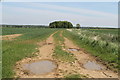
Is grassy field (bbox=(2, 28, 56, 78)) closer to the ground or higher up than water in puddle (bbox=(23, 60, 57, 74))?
higher up

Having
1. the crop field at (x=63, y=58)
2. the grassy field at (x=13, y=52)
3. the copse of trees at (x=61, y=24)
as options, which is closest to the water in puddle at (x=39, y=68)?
the crop field at (x=63, y=58)

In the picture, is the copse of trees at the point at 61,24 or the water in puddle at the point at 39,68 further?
the copse of trees at the point at 61,24

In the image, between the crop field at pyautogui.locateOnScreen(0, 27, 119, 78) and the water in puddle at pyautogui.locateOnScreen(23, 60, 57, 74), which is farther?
the water in puddle at pyautogui.locateOnScreen(23, 60, 57, 74)

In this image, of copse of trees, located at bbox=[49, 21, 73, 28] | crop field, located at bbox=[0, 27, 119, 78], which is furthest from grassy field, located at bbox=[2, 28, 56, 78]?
copse of trees, located at bbox=[49, 21, 73, 28]

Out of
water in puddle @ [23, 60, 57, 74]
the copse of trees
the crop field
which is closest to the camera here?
the crop field

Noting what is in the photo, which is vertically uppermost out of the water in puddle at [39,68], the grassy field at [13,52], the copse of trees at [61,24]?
the copse of trees at [61,24]

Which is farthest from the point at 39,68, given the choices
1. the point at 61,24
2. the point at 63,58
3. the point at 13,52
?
the point at 61,24

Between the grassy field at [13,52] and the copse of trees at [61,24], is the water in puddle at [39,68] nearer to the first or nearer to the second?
the grassy field at [13,52]

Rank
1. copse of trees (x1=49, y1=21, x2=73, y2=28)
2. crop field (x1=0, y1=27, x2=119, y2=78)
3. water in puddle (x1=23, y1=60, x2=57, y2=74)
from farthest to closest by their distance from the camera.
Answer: copse of trees (x1=49, y1=21, x2=73, y2=28) < water in puddle (x1=23, y1=60, x2=57, y2=74) < crop field (x1=0, y1=27, x2=119, y2=78)

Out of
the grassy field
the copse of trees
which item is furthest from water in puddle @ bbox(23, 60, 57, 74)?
the copse of trees

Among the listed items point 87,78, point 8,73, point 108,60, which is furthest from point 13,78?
point 108,60

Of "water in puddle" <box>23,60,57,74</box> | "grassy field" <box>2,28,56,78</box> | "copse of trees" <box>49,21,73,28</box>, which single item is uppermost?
"copse of trees" <box>49,21,73,28</box>

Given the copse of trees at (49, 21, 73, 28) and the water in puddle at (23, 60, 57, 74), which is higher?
the copse of trees at (49, 21, 73, 28)

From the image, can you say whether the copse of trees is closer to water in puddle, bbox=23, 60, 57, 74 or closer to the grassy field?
the grassy field
